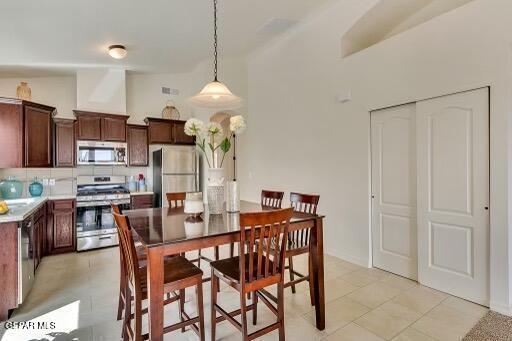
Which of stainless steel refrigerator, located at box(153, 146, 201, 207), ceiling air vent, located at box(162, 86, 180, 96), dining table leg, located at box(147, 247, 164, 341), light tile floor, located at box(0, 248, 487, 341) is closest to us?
dining table leg, located at box(147, 247, 164, 341)

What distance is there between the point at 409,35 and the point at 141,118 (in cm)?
482

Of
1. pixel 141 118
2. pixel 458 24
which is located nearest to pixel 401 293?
pixel 458 24

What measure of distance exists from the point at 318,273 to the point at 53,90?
17.2ft

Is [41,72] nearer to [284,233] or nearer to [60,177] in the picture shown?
[60,177]

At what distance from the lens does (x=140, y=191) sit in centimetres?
523

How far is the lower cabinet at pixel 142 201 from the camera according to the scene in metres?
4.94

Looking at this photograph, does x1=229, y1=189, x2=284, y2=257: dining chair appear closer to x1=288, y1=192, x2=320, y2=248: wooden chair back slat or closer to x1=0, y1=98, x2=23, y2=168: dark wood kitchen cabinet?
x1=288, y1=192, x2=320, y2=248: wooden chair back slat

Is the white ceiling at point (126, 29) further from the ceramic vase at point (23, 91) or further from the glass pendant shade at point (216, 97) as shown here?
the glass pendant shade at point (216, 97)

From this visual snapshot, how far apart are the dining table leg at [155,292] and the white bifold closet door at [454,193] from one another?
280 cm

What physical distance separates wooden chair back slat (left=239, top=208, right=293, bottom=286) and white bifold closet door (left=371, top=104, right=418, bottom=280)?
2.02 metres

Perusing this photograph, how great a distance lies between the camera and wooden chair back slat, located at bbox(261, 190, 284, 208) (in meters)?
3.05

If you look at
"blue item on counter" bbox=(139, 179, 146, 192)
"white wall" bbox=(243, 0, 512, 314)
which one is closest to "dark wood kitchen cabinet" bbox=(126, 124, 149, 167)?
"blue item on counter" bbox=(139, 179, 146, 192)

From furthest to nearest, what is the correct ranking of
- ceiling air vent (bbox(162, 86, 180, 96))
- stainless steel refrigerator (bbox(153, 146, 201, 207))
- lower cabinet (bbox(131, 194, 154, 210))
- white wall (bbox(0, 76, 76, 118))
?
ceiling air vent (bbox(162, 86, 180, 96)) → stainless steel refrigerator (bbox(153, 146, 201, 207)) → lower cabinet (bbox(131, 194, 154, 210)) → white wall (bbox(0, 76, 76, 118))

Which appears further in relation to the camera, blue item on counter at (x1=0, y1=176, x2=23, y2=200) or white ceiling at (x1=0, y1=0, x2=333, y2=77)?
blue item on counter at (x1=0, y1=176, x2=23, y2=200)
